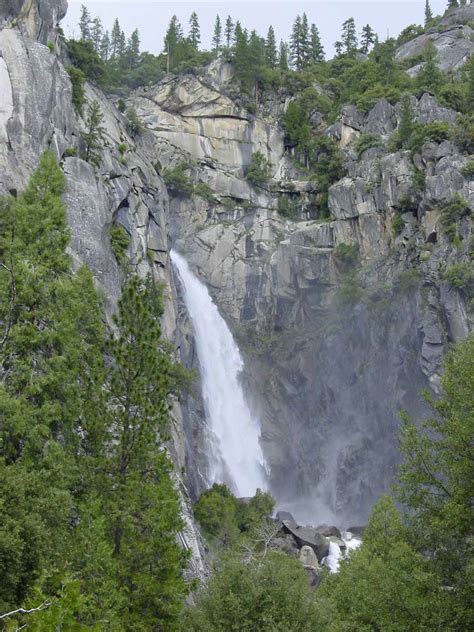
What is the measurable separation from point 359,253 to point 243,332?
1103 cm

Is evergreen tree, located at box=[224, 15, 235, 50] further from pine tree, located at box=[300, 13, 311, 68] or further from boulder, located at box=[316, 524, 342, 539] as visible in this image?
boulder, located at box=[316, 524, 342, 539]

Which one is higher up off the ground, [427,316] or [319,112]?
[319,112]

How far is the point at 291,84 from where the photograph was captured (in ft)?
212

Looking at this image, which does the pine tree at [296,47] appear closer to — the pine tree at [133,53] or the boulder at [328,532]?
the pine tree at [133,53]

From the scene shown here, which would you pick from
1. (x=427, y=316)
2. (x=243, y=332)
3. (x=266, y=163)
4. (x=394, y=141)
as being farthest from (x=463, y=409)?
(x=266, y=163)

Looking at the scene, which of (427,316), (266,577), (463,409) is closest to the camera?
(463,409)

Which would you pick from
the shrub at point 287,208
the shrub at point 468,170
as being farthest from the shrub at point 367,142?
the shrub at point 468,170

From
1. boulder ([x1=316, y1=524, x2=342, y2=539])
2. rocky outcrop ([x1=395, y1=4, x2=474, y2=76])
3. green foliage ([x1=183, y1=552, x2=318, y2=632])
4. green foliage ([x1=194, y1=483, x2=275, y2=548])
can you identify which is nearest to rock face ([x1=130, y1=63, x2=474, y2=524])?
green foliage ([x1=194, y1=483, x2=275, y2=548])

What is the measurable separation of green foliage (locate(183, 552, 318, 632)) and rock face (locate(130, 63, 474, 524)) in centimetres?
2433

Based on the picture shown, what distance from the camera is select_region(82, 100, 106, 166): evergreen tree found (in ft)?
118

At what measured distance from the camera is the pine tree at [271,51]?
236 ft

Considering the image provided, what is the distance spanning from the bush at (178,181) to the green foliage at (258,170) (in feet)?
18.3

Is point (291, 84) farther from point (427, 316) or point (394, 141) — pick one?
point (427, 316)

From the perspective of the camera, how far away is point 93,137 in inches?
1448
